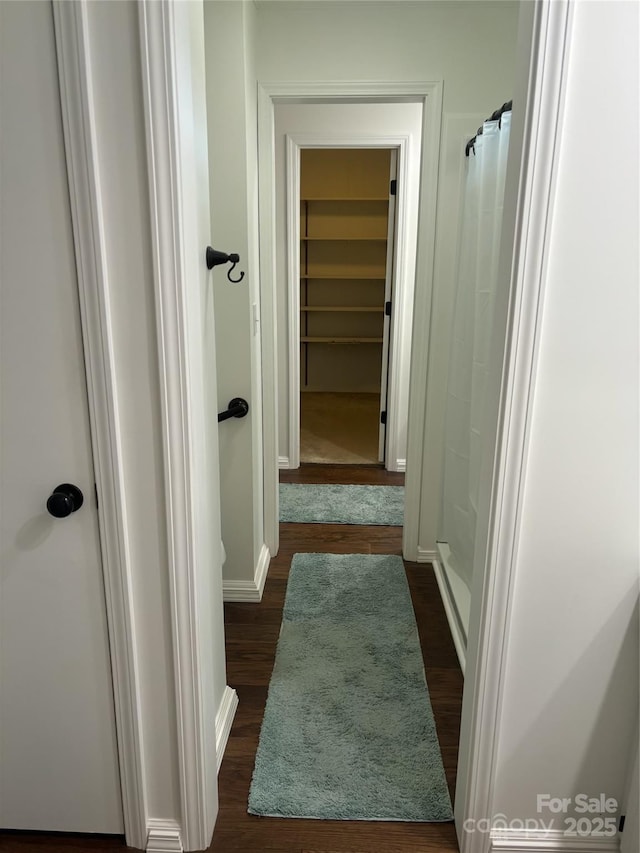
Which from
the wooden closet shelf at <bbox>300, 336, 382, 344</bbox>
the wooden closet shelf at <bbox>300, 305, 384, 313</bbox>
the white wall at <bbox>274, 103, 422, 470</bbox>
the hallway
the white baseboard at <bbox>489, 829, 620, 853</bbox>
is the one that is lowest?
the hallway

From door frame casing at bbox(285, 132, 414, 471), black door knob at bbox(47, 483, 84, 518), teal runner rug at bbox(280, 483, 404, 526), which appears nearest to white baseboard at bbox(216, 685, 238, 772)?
black door knob at bbox(47, 483, 84, 518)

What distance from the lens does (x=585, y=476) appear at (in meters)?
1.31

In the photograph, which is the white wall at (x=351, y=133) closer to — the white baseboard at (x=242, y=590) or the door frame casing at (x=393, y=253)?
the door frame casing at (x=393, y=253)

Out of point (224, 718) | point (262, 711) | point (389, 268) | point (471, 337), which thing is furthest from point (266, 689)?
point (389, 268)

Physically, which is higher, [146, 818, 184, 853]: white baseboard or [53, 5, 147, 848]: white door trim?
[53, 5, 147, 848]: white door trim

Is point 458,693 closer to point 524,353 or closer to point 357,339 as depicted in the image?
point 524,353

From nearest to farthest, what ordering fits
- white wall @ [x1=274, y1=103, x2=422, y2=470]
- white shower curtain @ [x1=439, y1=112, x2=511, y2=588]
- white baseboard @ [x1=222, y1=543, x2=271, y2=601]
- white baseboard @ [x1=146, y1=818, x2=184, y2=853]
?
1. white baseboard @ [x1=146, y1=818, x2=184, y2=853]
2. white shower curtain @ [x1=439, y1=112, x2=511, y2=588]
3. white baseboard @ [x1=222, y1=543, x2=271, y2=601]
4. white wall @ [x1=274, y1=103, x2=422, y2=470]

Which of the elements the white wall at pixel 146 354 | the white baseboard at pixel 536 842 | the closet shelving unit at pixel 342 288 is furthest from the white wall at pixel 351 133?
the white baseboard at pixel 536 842

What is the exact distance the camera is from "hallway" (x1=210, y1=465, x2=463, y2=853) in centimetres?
156

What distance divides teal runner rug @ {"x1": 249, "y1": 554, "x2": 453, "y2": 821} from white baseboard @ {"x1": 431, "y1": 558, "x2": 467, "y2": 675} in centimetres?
15

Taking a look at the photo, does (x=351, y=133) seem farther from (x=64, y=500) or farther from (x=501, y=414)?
(x=64, y=500)

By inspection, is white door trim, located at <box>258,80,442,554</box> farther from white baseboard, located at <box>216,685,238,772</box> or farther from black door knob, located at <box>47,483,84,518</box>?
black door knob, located at <box>47,483,84,518</box>

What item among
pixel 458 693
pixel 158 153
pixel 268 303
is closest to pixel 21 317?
pixel 158 153

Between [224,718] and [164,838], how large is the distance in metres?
0.40
